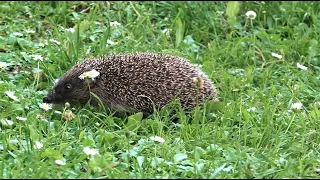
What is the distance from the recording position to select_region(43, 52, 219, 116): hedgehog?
6.23 m

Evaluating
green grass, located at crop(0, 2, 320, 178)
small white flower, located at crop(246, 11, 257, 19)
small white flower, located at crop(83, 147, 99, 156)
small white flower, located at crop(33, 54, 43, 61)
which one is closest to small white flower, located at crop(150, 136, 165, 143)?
green grass, located at crop(0, 2, 320, 178)

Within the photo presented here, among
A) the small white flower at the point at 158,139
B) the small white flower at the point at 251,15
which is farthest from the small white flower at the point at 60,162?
the small white flower at the point at 251,15

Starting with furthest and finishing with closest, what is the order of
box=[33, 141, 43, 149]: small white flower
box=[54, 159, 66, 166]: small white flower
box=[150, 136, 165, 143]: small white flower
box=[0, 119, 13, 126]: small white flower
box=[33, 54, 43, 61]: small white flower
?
box=[33, 54, 43, 61]: small white flower, box=[0, 119, 13, 126]: small white flower, box=[150, 136, 165, 143]: small white flower, box=[33, 141, 43, 149]: small white flower, box=[54, 159, 66, 166]: small white flower

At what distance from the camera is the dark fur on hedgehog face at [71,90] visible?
21.0 ft

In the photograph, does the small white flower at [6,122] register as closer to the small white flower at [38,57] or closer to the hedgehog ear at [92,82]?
the hedgehog ear at [92,82]

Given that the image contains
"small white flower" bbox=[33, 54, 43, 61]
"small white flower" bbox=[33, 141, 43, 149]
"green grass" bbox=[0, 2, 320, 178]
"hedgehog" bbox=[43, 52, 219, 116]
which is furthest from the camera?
"small white flower" bbox=[33, 54, 43, 61]

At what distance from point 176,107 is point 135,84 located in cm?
43

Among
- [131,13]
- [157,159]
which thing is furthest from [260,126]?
[131,13]

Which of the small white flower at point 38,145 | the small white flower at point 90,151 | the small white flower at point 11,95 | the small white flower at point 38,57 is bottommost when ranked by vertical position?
the small white flower at point 11,95

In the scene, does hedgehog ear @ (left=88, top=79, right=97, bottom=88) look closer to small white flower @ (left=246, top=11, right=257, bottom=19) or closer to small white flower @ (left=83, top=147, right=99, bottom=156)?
small white flower @ (left=83, top=147, right=99, bottom=156)

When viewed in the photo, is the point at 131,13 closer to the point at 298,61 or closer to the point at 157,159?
the point at 298,61

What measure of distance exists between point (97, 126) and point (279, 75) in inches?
87.1

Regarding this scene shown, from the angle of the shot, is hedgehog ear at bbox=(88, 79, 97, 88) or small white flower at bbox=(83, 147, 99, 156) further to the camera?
hedgehog ear at bbox=(88, 79, 97, 88)

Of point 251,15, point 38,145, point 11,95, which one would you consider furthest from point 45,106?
point 251,15
